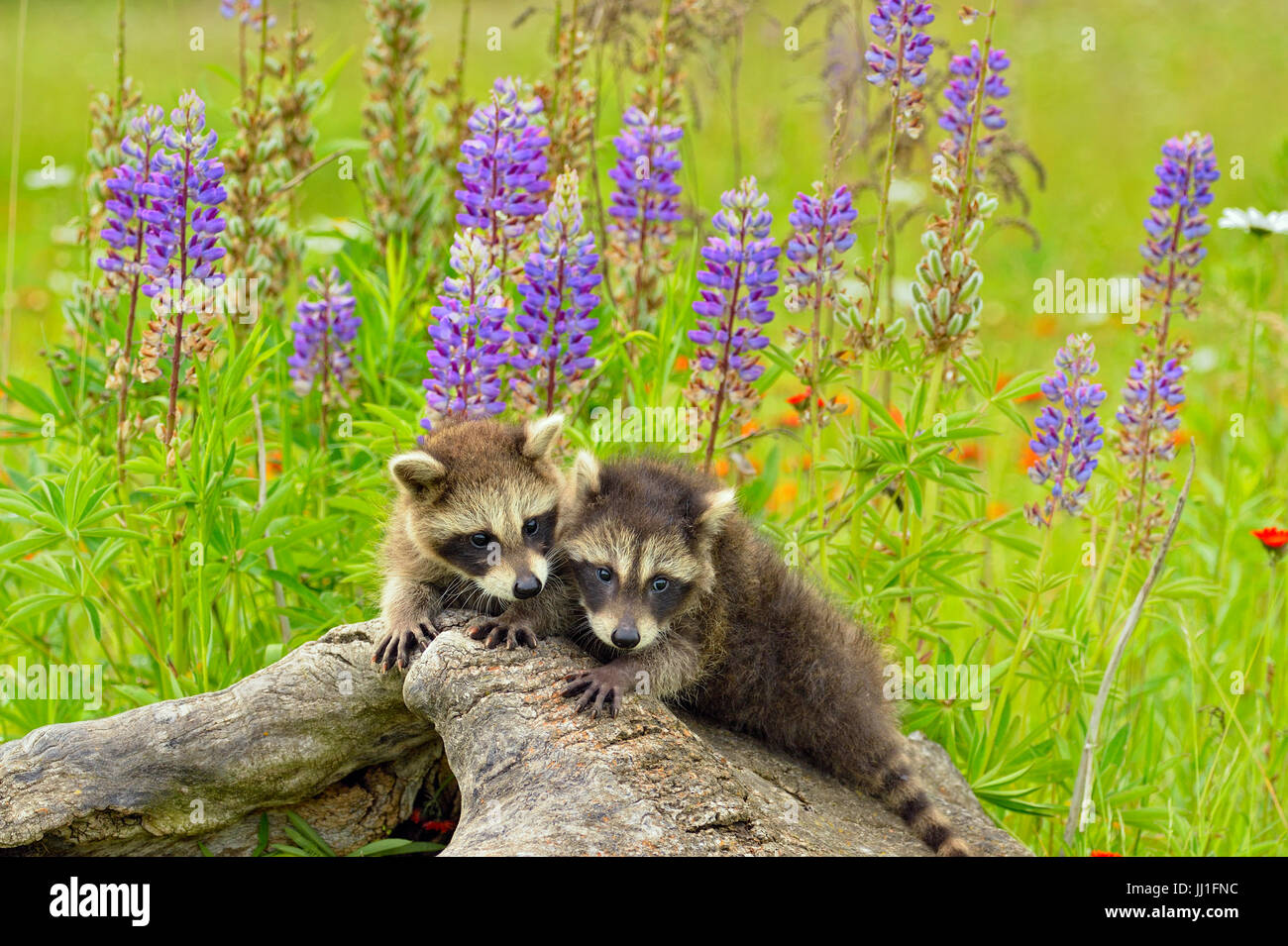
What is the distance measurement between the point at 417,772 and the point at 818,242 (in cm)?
247

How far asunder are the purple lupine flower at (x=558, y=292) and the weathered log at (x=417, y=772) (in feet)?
4.17

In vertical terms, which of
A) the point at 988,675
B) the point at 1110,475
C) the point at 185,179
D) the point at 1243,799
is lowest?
the point at 1243,799

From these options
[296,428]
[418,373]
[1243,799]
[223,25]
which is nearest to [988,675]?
[1243,799]

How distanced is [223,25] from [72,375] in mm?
14659

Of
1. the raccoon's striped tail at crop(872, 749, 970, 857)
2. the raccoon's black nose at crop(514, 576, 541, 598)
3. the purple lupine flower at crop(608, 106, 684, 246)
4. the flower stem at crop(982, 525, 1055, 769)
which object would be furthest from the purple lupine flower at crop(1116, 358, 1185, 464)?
the raccoon's black nose at crop(514, 576, 541, 598)

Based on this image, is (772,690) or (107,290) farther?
(107,290)

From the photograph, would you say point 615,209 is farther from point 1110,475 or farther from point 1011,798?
point 1011,798

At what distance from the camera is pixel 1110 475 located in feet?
18.1

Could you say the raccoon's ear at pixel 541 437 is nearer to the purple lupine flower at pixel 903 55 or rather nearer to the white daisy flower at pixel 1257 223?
the purple lupine flower at pixel 903 55

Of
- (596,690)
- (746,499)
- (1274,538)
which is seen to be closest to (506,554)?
(596,690)

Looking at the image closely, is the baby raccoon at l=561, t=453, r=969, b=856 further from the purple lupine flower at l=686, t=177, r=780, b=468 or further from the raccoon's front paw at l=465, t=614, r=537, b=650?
the purple lupine flower at l=686, t=177, r=780, b=468

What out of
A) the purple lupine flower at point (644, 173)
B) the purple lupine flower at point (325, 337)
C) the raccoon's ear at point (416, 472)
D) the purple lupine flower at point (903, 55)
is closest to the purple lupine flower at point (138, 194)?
the purple lupine flower at point (325, 337)

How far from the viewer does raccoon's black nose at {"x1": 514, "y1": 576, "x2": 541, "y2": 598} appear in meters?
4.40

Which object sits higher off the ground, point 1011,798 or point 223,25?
point 223,25
